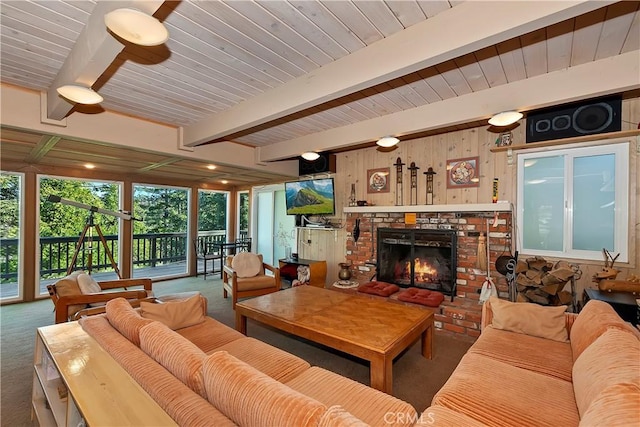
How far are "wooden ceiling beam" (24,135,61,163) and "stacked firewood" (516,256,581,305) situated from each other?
203 inches

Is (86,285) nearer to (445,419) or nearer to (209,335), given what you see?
(209,335)

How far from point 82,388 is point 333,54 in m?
2.25

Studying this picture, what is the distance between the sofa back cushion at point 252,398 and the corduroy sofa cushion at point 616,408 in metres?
0.90

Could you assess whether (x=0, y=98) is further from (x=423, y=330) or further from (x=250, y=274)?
(x=423, y=330)

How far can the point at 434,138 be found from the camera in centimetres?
407

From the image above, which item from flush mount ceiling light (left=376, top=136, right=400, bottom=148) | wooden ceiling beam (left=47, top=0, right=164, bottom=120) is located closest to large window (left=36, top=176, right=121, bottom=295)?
wooden ceiling beam (left=47, top=0, right=164, bottom=120)

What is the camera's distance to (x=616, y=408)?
36.8 inches

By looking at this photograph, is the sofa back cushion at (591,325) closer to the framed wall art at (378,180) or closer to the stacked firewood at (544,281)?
the stacked firewood at (544,281)

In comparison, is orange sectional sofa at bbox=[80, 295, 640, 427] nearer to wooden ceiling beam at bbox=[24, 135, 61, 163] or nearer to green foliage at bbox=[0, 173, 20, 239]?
wooden ceiling beam at bbox=[24, 135, 61, 163]

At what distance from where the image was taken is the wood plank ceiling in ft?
5.26

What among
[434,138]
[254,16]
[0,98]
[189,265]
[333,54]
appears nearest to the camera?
[254,16]

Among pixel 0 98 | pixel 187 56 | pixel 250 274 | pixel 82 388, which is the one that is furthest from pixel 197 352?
pixel 250 274

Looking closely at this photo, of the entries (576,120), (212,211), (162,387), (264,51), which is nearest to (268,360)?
(162,387)

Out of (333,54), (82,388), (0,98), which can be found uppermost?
(333,54)
